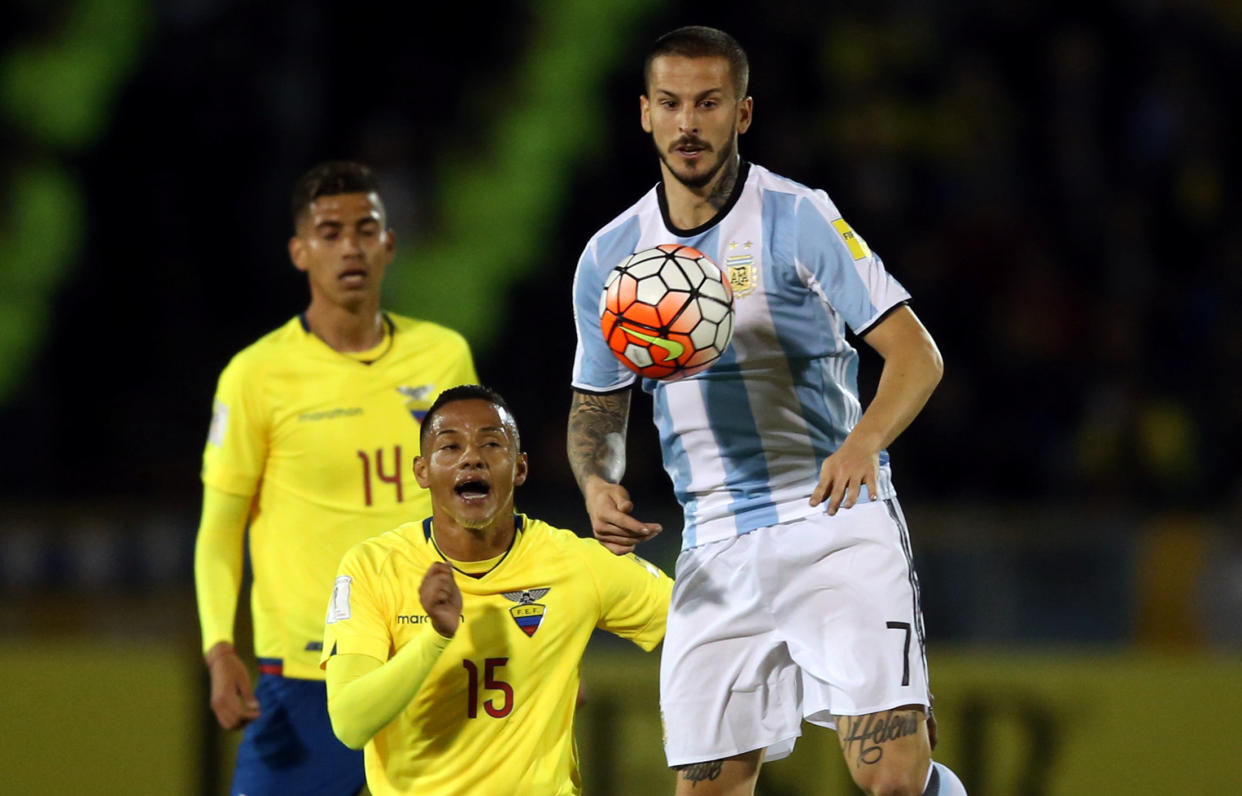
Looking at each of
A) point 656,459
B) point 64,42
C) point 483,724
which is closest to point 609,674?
point 656,459

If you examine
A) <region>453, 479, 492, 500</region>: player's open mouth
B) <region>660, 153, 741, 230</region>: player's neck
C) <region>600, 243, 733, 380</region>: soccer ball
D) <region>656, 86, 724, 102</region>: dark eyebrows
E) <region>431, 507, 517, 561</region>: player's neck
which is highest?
<region>656, 86, 724, 102</region>: dark eyebrows

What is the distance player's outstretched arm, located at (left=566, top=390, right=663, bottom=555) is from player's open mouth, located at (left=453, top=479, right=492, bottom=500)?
22 centimetres

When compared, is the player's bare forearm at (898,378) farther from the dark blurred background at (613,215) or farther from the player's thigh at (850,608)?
the dark blurred background at (613,215)

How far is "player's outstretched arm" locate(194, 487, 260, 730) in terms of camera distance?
4344mm

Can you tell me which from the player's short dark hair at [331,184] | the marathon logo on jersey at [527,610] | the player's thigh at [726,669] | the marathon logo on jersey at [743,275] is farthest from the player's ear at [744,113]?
the player's short dark hair at [331,184]

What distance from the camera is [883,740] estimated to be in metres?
3.60

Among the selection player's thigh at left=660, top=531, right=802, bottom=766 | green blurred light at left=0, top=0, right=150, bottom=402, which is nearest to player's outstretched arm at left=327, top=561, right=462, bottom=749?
player's thigh at left=660, top=531, right=802, bottom=766

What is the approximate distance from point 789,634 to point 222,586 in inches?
63.8

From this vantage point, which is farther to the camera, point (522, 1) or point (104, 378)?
point (522, 1)

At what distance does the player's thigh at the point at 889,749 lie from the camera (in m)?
3.56

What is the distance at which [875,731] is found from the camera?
361cm

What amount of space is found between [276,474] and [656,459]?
3878 millimetres

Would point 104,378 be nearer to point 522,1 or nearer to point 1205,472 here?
point 522,1

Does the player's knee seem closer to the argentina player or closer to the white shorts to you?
the argentina player
